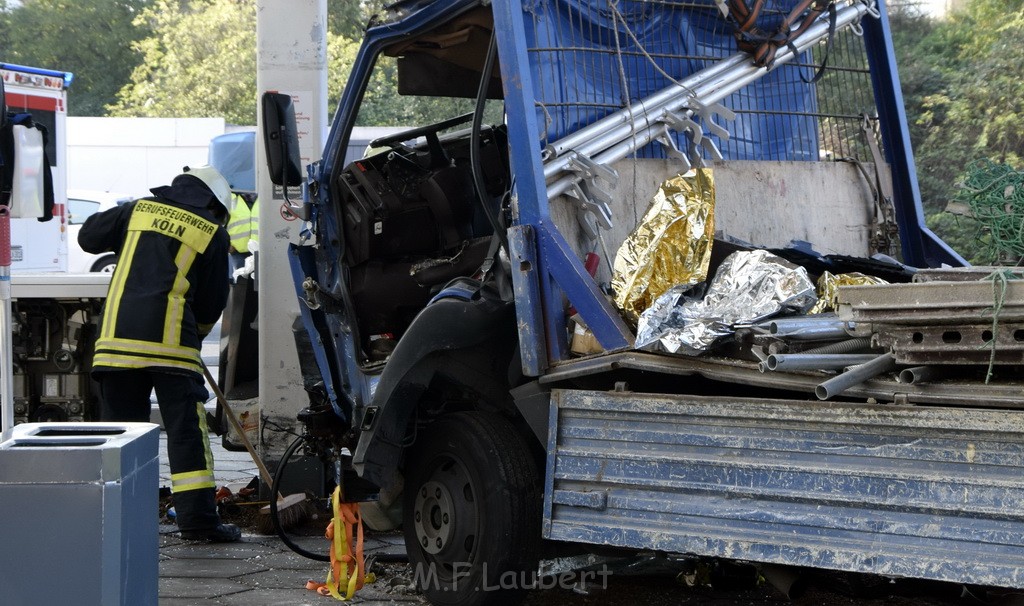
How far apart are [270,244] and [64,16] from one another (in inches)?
1395

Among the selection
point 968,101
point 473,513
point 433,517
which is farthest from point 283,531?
point 968,101

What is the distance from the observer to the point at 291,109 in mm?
5039

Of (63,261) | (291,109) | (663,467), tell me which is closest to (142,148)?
(63,261)

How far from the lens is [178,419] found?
6.00 meters

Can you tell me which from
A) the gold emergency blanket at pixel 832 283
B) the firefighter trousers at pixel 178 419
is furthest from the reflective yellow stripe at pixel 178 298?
the gold emergency blanket at pixel 832 283

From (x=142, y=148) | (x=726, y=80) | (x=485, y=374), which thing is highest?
(x=142, y=148)

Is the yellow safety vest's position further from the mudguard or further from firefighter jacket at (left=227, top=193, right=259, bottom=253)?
firefighter jacket at (left=227, top=193, right=259, bottom=253)

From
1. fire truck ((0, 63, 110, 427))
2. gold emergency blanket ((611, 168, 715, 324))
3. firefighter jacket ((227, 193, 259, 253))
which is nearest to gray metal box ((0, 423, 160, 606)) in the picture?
gold emergency blanket ((611, 168, 715, 324))

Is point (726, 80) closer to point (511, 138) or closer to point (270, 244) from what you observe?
point (511, 138)

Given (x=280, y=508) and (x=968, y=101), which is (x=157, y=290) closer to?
(x=280, y=508)

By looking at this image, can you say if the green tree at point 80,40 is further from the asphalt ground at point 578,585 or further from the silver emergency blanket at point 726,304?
the silver emergency blanket at point 726,304

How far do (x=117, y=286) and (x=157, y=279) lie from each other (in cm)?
20

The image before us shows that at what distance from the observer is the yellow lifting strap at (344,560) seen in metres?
4.90

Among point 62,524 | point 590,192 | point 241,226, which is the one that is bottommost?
point 62,524
